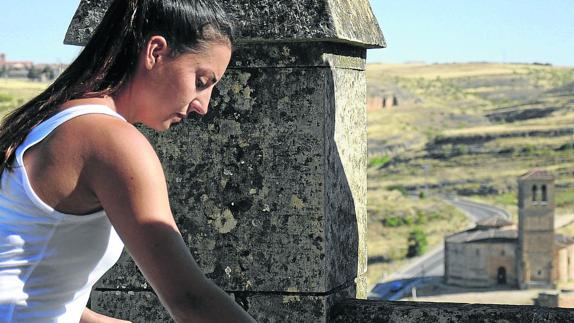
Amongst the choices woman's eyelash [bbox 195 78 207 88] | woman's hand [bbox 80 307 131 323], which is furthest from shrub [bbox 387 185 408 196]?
woman's eyelash [bbox 195 78 207 88]

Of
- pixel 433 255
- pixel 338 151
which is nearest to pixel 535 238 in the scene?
pixel 433 255

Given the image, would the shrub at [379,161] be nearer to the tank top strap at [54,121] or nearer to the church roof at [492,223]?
the church roof at [492,223]

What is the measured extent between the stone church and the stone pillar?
5275 cm

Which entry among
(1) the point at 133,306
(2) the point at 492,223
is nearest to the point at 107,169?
(1) the point at 133,306

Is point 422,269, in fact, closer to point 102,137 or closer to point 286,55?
point 286,55

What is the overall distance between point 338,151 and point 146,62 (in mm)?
1306

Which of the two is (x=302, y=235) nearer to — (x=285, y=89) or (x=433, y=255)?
(x=285, y=89)

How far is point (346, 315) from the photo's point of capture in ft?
8.46

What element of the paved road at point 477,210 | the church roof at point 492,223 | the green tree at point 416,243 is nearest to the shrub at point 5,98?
the green tree at point 416,243

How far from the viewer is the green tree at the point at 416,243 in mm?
63406

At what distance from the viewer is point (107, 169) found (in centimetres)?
124

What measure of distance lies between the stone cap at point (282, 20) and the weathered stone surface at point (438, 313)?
0.66 m

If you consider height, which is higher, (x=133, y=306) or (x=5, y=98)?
(x=133, y=306)

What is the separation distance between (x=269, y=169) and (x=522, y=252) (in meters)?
55.4
